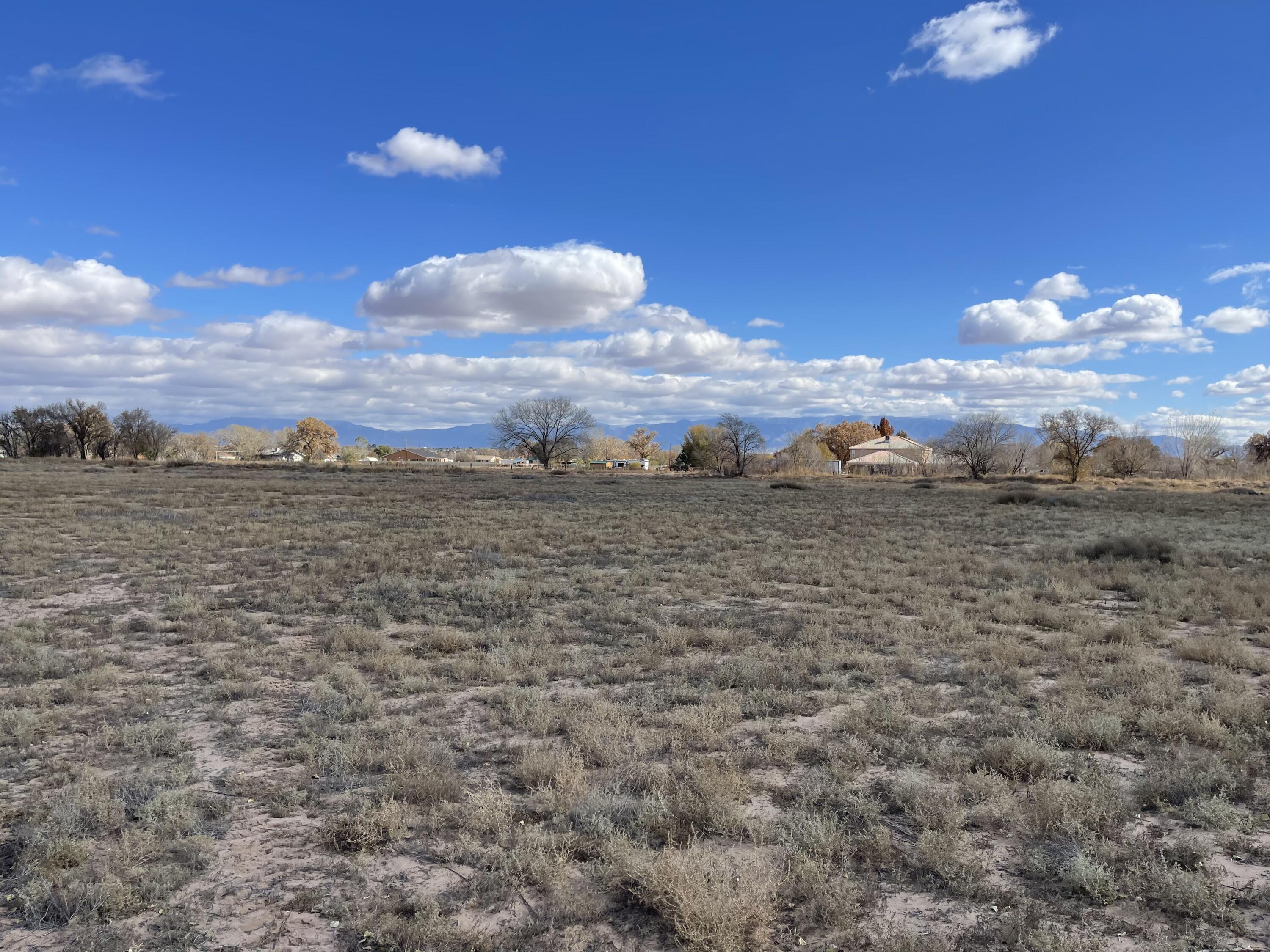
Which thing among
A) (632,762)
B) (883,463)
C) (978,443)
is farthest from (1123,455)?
(632,762)

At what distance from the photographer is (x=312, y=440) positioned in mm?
153125

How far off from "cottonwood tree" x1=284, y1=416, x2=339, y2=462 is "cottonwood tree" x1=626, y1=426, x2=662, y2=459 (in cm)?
6780

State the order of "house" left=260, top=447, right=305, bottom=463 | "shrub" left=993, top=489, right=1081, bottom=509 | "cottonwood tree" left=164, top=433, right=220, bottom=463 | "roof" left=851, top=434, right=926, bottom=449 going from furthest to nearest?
"house" left=260, top=447, right=305, bottom=463
"roof" left=851, top=434, right=926, bottom=449
"cottonwood tree" left=164, top=433, right=220, bottom=463
"shrub" left=993, top=489, right=1081, bottom=509

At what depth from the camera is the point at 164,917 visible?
3723mm

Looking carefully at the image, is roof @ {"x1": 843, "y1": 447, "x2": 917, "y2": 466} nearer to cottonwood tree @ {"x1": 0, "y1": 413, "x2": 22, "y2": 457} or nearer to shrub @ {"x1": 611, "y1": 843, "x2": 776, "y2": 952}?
shrub @ {"x1": 611, "y1": 843, "x2": 776, "y2": 952}

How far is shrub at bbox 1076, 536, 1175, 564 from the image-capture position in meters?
17.1

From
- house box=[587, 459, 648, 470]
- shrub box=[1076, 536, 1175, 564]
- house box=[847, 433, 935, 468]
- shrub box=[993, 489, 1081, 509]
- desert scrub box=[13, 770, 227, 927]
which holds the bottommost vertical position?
desert scrub box=[13, 770, 227, 927]

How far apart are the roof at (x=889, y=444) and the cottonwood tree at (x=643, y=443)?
48.7m

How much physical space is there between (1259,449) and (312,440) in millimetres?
162667

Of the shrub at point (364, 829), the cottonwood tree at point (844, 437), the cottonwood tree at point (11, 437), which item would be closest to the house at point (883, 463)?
the cottonwood tree at point (844, 437)

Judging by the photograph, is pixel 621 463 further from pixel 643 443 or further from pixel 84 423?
pixel 84 423

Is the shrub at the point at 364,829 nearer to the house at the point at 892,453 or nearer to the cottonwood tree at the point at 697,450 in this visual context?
the cottonwood tree at the point at 697,450

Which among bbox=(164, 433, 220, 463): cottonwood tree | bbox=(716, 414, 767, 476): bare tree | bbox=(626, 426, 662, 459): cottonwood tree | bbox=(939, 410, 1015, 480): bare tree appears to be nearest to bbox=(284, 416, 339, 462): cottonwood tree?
bbox=(164, 433, 220, 463): cottonwood tree

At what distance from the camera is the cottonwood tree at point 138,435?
11194 cm
